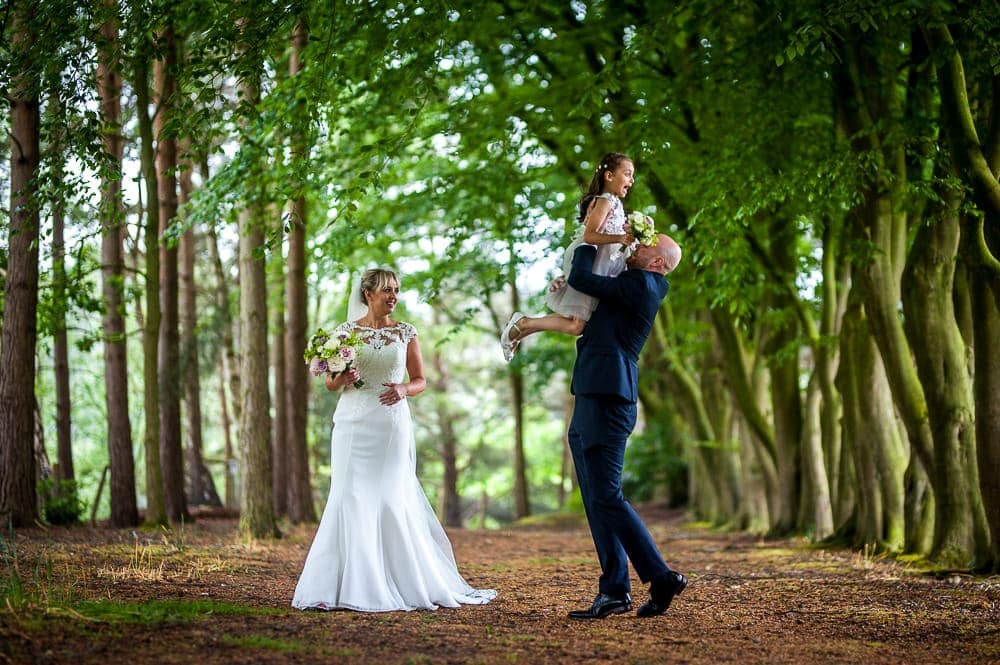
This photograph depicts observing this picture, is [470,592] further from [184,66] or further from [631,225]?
[184,66]

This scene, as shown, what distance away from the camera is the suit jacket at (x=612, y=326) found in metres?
5.95

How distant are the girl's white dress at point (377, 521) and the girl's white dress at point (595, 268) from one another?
145 centimetres

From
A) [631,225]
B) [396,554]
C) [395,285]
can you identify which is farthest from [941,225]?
[396,554]

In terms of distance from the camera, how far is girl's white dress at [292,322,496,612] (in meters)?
6.45

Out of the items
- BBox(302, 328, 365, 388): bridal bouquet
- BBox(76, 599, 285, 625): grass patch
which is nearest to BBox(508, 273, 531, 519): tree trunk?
BBox(302, 328, 365, 388): bridal bouquet

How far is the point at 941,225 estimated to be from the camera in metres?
9.32

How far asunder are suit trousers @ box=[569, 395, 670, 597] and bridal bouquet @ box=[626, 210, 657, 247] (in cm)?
95

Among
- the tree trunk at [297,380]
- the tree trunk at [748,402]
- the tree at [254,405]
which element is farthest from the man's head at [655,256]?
the tree trunk at [297,380]

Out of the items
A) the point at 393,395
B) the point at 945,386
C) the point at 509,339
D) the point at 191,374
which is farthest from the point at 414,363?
the point at 191,374

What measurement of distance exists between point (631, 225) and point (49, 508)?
9.32m

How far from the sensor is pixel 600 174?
6.16 metres

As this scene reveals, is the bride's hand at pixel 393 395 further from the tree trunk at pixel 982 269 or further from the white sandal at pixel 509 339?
the tree trunk at pixel 982 269

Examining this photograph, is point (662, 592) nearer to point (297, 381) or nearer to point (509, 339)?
point (509, 339)

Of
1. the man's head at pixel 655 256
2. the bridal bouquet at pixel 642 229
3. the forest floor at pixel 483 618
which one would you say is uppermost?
the bridal bouquet at pixel 642 229
